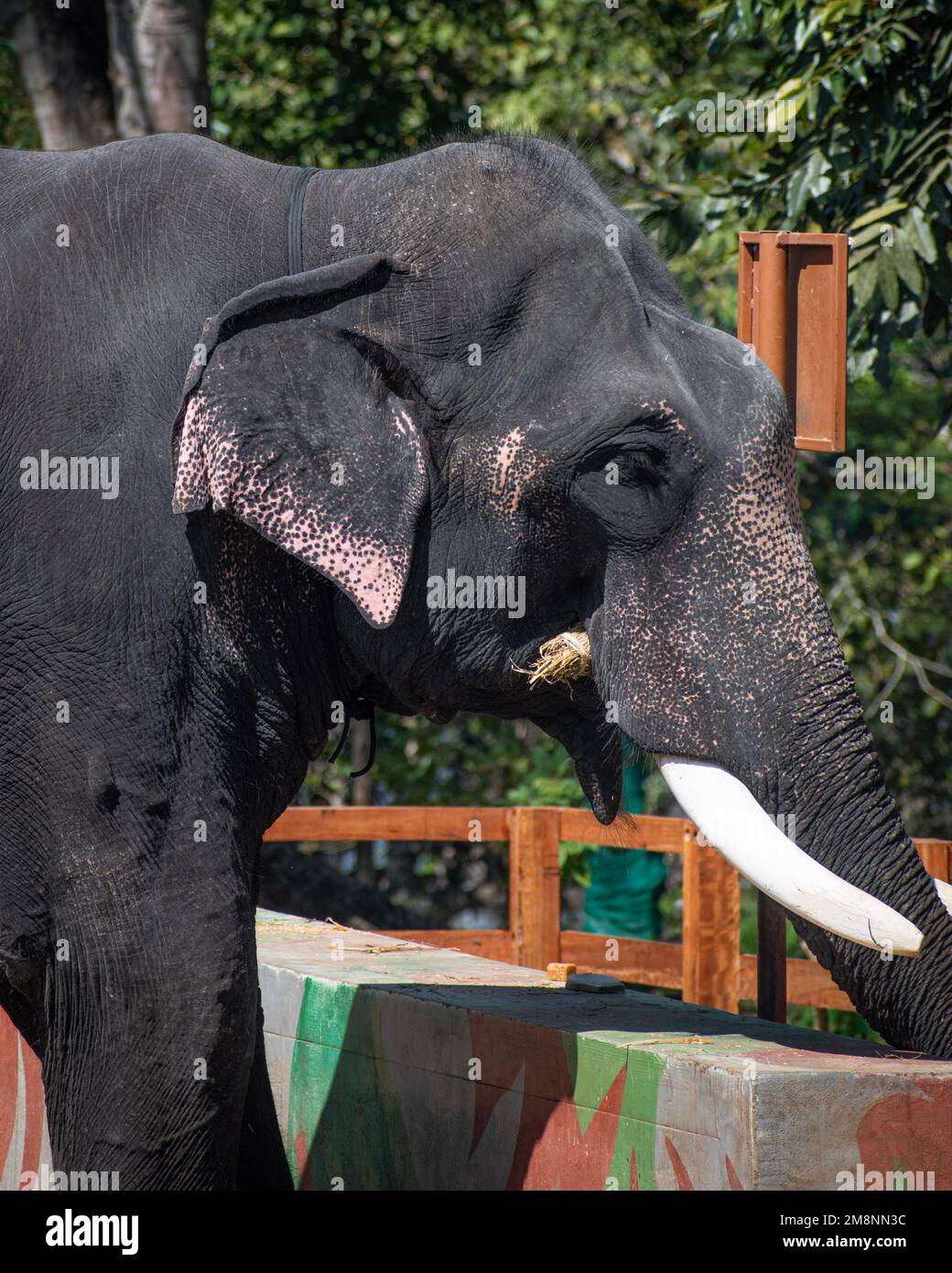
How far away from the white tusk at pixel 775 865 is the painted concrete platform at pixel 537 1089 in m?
0.42

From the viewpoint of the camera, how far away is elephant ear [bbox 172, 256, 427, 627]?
278 centimetres

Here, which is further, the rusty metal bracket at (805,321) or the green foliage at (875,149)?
the green foliage at (875,149)

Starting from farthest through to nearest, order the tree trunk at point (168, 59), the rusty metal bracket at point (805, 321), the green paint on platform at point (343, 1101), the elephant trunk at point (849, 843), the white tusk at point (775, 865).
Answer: the tree trunk at point (168, 59)
the green paint on platform at point (343, 1101)
the rusty metal bracket at point (805, 321)
the elephant trunk at point (849, 843)
the white tusk at point (775, 865)

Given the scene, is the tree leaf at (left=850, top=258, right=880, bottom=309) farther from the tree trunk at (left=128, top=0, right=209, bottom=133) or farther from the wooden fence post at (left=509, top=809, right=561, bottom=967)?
the tree trunk at (left=128, top=0, right=209, bottom=133)

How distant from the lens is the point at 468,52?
39.3 feet

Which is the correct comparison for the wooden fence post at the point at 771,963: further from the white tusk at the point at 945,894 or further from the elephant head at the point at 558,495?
the elephant head at the point at 558,495

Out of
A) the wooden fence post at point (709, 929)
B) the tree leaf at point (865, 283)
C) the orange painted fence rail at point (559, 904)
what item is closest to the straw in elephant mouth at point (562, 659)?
the orange painted fence rail at point (559, 904)

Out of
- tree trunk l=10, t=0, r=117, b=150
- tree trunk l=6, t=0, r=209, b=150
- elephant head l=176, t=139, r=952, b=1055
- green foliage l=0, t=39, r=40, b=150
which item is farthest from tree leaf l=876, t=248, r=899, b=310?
green foliage l=0, t=39, r=40, b=150

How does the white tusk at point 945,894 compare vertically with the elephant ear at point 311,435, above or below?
below

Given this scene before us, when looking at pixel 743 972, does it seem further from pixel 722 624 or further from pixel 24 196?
pixel 24 196

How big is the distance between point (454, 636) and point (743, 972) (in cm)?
336

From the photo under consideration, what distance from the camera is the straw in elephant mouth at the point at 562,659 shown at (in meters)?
3.04

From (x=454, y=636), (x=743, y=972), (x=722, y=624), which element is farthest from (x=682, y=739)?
(x=743, y=972)

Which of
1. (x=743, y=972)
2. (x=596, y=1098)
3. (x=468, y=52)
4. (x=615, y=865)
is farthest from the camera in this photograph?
(x=468, y=52)
